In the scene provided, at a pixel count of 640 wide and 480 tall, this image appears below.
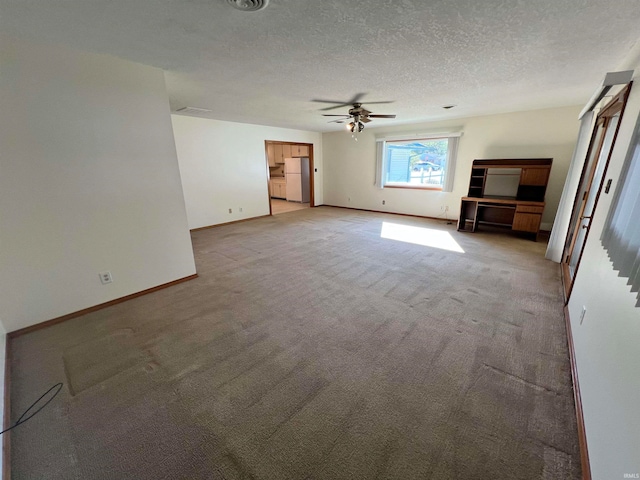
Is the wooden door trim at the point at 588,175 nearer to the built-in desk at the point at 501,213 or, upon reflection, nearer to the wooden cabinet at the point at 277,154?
the built-in desk at the point at 501,213

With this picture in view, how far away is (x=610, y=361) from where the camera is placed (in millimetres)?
1151

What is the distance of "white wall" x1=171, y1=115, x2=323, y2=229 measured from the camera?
5.09 metres

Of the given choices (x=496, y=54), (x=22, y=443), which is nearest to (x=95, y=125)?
(x=22, y=443)

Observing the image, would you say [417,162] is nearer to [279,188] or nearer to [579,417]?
[279,188]

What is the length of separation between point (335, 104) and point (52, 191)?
3.53m

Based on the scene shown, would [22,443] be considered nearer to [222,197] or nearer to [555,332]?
[555,332]

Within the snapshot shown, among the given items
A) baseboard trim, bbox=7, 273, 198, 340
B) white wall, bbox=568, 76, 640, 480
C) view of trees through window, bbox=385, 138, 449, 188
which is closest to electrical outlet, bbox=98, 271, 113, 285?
baseboard trim, bbox=7, 273, 198, 340

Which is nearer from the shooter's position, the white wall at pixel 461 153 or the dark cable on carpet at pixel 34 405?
the dark cable on carpet at pixel 34 405

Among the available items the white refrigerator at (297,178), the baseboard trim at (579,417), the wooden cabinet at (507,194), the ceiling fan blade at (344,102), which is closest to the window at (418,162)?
the wooden cabinet at (507,194)

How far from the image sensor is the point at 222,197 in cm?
582

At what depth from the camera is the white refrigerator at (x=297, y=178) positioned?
26.6ft

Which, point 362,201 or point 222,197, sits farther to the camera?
point 362,201

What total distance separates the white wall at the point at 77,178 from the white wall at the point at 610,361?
11.7 ft

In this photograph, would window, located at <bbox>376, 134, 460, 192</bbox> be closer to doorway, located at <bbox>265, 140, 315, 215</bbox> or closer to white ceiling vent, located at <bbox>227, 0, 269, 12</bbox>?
doorway, located at <bbox>265, 140, 315, 215</bbox>
